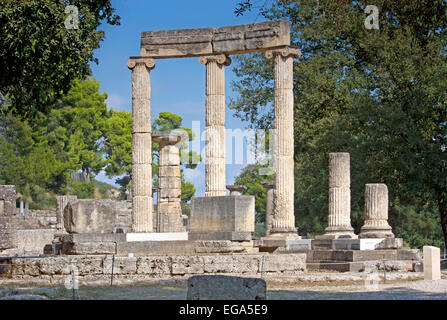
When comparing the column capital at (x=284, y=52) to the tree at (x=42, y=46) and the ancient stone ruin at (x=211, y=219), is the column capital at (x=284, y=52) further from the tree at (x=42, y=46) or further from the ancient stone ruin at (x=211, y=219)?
the tree at (x=42, y=46)

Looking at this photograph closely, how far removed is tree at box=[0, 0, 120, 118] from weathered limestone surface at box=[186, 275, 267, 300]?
9821 millimetres

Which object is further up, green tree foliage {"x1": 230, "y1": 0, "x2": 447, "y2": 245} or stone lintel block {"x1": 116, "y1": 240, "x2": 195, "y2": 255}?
green tree foliage {"x1": 230, "y1": 0, "x2": 447, "y2": 245}

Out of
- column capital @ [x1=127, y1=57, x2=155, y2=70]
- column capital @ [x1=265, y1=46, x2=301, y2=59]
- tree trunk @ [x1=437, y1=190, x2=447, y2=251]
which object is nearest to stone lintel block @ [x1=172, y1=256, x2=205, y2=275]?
column capital @ [x1=265, y1=46, x2=301, y2=59]

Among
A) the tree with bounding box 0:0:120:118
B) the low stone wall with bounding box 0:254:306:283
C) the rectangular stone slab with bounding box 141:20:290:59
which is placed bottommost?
the low stone wall with bounding box 0:254:306:283

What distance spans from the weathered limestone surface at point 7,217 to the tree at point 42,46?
691cm

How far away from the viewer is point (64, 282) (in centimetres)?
1432

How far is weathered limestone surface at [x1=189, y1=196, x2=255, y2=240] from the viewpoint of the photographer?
16141 millimetres

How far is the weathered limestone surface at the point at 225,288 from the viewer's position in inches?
324

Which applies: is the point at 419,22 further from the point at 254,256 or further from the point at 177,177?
the point at 254,256

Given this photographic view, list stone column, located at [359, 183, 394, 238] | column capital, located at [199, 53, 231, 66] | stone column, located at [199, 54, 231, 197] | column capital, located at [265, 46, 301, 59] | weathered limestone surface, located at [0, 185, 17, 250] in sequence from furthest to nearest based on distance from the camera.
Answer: weathered limestone surface, located at [0, 185, 17, 250], column capital, located at [199, 53, 231, 66], stone column, located at [199, 54, 231, 197], column capital, located at [265, 46, 301, 59], stone column, located at [359, 183, 394, 238]

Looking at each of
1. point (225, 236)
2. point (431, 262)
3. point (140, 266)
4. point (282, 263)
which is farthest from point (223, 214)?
point (431, 262)

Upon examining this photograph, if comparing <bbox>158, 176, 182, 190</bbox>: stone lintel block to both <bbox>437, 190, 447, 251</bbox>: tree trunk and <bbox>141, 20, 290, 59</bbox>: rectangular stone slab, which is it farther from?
<bbox>437, 190, 447, 251</bbox>: tree trunk
